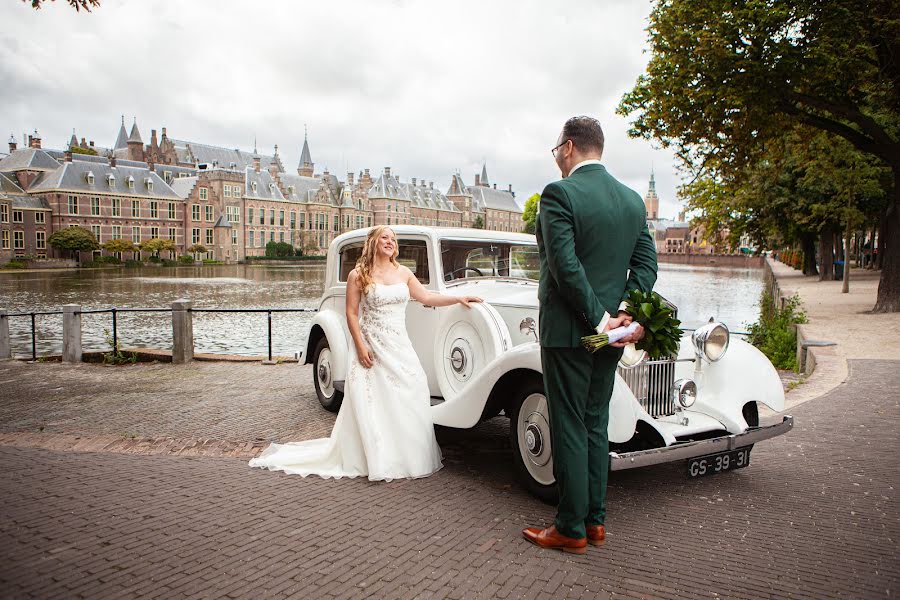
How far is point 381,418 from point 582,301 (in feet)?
7.62

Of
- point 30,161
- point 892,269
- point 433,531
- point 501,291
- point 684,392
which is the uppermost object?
point 30,161

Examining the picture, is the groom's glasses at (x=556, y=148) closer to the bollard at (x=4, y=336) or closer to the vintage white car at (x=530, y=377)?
the vintage white car at (x=530, y=377)

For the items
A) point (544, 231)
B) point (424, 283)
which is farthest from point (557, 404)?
point (424, 283)

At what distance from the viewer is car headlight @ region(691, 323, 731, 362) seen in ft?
15.5

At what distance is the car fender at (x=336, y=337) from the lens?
682cm

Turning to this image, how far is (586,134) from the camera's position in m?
3.51

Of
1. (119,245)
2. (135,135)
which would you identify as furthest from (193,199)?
(135,135)

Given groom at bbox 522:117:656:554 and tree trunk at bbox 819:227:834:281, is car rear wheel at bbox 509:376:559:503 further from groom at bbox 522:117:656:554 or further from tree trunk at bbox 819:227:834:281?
tree trunk at bbox 819:227:834:281

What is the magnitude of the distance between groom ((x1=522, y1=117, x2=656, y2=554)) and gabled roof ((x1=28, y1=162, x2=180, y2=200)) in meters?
78.1

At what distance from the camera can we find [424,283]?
20.1 ft

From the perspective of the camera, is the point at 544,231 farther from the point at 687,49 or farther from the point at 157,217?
the point at 157,217

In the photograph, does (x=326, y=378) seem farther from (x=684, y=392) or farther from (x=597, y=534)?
(x=597, y=534)

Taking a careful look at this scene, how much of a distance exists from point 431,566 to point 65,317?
36.4 feet

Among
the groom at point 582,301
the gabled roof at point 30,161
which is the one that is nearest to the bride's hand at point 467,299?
the groom at point 582,301
